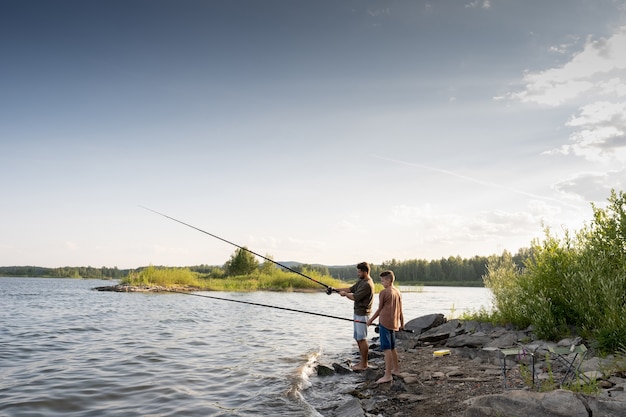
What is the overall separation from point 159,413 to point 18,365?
6022 millimetres

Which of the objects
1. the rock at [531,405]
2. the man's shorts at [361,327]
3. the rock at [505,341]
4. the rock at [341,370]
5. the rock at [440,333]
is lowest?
the rock at [341,370]

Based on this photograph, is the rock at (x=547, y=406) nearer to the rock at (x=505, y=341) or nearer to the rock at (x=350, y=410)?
the rock at (x=350, y=410)

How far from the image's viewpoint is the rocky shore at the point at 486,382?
212 inches

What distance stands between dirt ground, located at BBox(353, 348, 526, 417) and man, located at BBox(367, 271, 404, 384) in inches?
10.6

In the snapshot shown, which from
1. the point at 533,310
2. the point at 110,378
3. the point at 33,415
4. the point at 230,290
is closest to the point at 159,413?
the point at 33,415

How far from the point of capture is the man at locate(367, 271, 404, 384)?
962 cm

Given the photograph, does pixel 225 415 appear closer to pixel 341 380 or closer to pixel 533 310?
pixel 341 380

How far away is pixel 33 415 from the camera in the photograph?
7.45 m

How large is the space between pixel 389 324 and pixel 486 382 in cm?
226

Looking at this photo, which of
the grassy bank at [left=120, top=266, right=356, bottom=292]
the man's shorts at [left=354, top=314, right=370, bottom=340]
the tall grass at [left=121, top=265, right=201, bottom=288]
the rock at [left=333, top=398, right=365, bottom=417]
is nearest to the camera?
the rock at [left=333, top=398, right=365, bottom=417]

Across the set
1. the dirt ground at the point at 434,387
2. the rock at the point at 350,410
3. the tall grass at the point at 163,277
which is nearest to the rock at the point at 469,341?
the dirt ground at the point at 434,387

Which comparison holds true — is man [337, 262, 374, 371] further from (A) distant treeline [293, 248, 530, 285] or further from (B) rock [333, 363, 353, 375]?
(A) distant treeline [293, 248, 530, 285]

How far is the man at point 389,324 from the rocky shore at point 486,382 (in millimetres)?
297

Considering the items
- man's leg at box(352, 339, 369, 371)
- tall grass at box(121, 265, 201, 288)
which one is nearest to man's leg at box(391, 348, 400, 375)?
man's leg at box(352, 339, 369, 371)
